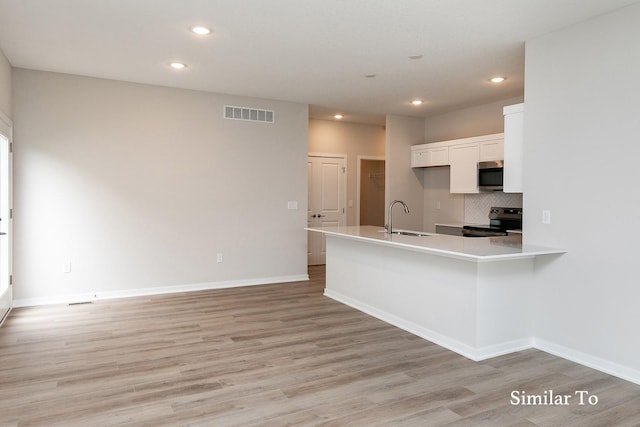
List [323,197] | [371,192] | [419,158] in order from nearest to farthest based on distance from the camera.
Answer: [419,158] < [323,197] < [371,192]

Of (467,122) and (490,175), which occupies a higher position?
(467,122)

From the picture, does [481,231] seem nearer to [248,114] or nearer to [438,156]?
[438,156]

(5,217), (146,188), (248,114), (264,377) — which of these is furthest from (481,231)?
(5,217)

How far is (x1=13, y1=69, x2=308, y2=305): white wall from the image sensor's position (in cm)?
510

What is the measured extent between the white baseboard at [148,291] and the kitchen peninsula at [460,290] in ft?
7.20

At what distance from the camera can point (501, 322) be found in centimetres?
362

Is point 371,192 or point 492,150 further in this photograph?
point 371,192

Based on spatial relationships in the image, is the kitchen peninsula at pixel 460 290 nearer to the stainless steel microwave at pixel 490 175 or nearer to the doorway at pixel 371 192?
the stainless steel microwave at pixel 490 175

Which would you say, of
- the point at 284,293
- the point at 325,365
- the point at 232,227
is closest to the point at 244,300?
the point at 284,293

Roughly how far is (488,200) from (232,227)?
12.5 feet

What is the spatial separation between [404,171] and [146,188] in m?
4.20

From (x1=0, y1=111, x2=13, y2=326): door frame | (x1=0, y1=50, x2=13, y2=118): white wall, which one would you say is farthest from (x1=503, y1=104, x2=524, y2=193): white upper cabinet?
(x1=0, y1=111, x2=13, y2=326): door frame

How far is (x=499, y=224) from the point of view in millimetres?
6078

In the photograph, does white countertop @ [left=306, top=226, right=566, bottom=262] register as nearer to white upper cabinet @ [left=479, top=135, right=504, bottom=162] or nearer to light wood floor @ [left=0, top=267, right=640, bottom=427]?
light wood floor @ [left=0, top=267, right=640, bottom=427]
